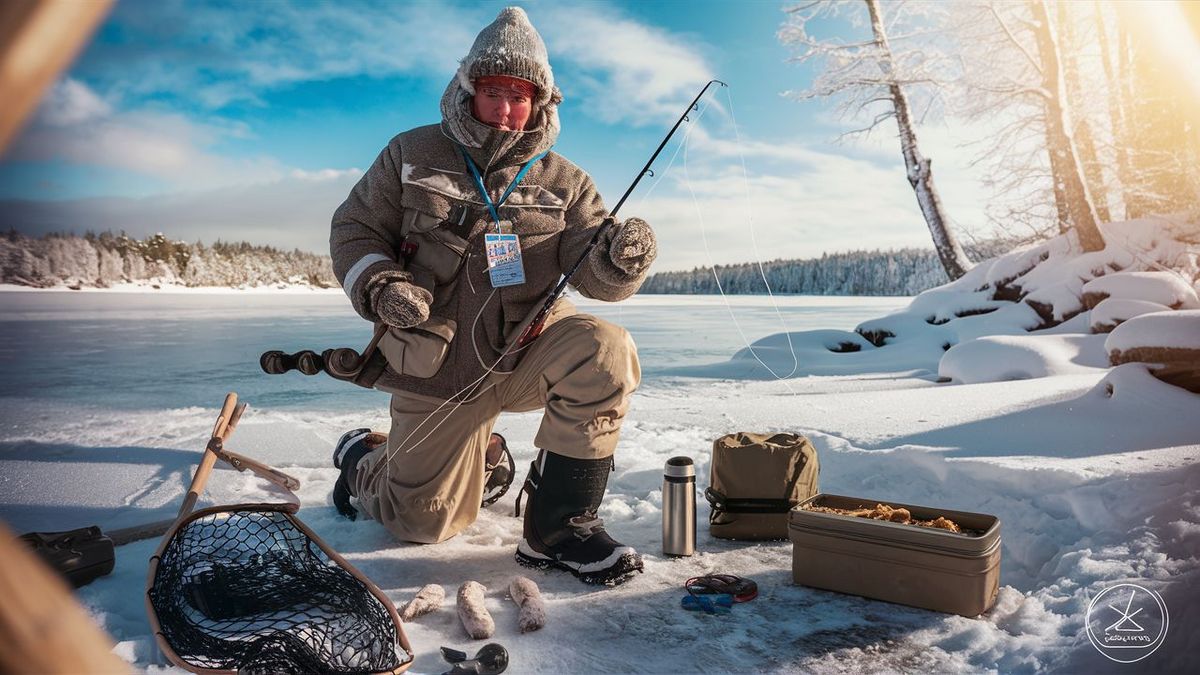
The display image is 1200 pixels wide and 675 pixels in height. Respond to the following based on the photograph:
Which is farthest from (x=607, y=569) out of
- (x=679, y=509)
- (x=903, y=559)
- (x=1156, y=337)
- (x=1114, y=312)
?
(x=1114, y=312)

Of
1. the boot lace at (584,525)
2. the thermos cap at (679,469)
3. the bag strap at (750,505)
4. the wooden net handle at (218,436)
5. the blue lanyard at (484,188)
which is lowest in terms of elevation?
the bag strap at (750,505)

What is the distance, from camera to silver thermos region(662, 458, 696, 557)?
2779mm

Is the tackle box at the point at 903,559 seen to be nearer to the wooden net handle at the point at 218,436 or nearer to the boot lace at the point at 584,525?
the boot lace at the point at 584,525

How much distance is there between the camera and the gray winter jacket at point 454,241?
9.14ft

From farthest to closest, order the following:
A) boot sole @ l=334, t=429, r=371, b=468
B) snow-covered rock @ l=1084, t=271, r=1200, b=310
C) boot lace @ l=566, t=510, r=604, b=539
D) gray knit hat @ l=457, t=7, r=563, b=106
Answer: snow-covered rock @ l=1084, t=271, r=1200, b=310
boot sole @ l=334, t=429, r=371, b=468
gray knit hat @ l=457, t=7, r=563, b=106
boot lace @ l=566, t=510, r=604, b=539

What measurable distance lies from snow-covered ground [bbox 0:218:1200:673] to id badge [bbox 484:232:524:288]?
1109 mm

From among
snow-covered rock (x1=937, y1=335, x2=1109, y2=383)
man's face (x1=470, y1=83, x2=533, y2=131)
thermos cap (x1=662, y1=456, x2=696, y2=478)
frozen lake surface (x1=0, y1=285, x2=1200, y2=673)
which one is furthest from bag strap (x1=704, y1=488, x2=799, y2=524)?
snow-covered rock (x1=937, y1=335, x2=1109, y2=383)

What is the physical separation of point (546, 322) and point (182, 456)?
2754mm

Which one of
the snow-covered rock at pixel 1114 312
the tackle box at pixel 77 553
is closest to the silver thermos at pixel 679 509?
the tackle box at pixel 77 553

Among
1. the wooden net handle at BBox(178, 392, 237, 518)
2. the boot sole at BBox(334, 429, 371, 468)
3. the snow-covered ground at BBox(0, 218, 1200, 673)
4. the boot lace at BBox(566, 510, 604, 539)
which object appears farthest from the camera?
the boot sole at BBox(334, 429, 371, 468)

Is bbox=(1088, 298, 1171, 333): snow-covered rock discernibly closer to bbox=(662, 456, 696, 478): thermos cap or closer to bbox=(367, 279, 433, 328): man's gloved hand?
bbox=(662, 456, 696, 478): thermos cap

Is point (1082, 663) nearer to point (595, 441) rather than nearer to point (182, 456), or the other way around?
point (595, 441)

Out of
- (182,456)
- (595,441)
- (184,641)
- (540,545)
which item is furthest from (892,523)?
(182,456)

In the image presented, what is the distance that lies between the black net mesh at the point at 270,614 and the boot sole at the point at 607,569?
756 mm
